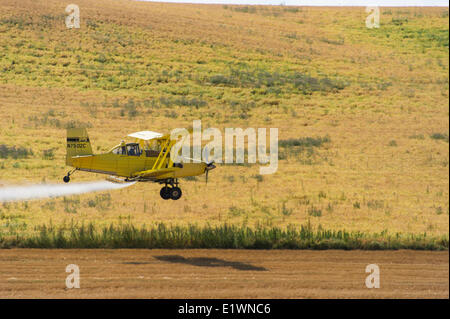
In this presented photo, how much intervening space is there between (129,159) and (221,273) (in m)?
5.04

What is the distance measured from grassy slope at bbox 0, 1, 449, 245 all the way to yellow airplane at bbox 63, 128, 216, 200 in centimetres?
669

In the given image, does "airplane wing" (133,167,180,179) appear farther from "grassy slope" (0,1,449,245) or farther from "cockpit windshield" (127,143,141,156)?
"grassy slope" (0,1,449,245)

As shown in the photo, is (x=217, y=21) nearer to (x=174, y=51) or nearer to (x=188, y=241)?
(x=174, y=51)

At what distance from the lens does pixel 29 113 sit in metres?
52.2

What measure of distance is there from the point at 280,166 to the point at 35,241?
21749mm

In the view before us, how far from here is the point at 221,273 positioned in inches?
849

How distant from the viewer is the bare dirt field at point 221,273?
1953cm

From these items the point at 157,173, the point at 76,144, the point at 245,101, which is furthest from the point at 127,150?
the point at 245,101

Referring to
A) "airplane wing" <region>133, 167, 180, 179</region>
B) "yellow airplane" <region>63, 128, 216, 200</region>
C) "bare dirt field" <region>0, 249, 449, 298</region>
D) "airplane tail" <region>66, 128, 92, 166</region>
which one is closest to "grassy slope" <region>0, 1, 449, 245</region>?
"bare dirt field" <region>0, 249, 449, 298</region>

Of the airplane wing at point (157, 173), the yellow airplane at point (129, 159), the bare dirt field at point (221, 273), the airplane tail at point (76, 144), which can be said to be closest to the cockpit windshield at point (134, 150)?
the yellow airplane at point (129, 159)

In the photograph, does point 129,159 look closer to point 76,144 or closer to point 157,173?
point 157,173

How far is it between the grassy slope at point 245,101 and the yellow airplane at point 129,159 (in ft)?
21.9

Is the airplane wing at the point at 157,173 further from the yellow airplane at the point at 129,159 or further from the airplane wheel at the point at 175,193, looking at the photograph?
the airplane wheel at the point at 175,193

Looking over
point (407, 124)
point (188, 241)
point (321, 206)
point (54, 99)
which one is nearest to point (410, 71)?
point (407, 124)
